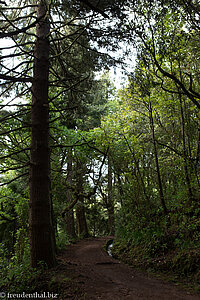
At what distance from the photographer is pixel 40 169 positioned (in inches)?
193

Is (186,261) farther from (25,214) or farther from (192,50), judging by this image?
(192,50)

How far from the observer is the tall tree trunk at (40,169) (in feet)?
14.9

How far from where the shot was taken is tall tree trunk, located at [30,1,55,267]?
4.53 metres

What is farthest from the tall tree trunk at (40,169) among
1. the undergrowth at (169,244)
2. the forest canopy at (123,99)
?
the undergrowth at (169,244)

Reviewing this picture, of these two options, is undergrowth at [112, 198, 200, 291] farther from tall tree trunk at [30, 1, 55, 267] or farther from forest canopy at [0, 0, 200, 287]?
tall tree trunk at [30, 1, 55, 267]

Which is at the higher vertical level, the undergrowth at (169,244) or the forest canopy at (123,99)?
the forest canopy at (123,99)

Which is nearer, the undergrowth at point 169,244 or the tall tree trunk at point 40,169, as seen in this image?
the tall tree trunk at point 40,169

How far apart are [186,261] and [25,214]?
5.38m

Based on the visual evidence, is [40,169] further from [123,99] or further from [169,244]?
[123,99]

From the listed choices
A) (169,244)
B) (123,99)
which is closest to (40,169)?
(169,244)

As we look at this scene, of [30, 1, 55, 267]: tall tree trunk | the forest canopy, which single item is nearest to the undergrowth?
the forest canopy

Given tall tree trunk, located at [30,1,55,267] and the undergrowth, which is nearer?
tall tree trunk, located at [30,1,55,267]

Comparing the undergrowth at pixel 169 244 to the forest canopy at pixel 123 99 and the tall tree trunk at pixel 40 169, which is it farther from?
the tall tree trunk at pixel 40 169

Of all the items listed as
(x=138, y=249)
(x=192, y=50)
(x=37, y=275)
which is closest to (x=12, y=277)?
(x=37, y=275)
